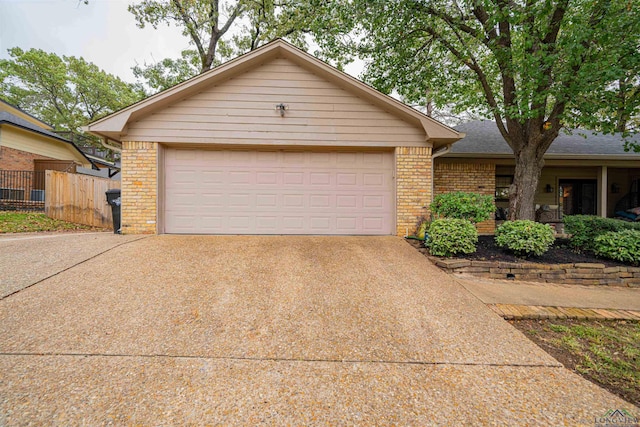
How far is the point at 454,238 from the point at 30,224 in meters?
11.7

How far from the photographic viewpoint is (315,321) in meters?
2.82

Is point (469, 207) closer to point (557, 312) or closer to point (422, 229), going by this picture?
point (422, 229)

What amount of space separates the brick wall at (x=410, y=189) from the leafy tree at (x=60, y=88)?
24387mm

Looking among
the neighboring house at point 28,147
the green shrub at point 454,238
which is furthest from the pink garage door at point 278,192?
the neighboring house at point 28,147

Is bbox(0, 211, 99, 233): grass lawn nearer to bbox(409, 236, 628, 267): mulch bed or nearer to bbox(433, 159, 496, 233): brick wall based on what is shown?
bbox(409, 236, 628, 267): mulch bed

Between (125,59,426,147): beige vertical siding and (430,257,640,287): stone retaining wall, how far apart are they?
319 cm

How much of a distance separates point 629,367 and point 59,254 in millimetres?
7455

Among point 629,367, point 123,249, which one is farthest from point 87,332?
point 629,367

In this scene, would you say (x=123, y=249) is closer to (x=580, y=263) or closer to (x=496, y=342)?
(x=496, y=342)

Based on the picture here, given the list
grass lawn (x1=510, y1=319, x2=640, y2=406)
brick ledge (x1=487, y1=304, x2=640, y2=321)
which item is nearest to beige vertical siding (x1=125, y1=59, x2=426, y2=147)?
brick ledge (x1=487, y1=304, x2=640, y2=321)

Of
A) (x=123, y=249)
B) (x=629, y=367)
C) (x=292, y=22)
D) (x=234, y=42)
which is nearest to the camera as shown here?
(x=629, y=367)

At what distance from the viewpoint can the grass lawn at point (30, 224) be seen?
7.79 metres

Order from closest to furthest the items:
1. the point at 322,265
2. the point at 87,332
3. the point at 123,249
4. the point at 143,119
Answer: the point at 87,332 < the point at 322,265 < the point at 123,249 < the point at 143,119

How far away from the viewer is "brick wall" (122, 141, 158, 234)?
236 inches
